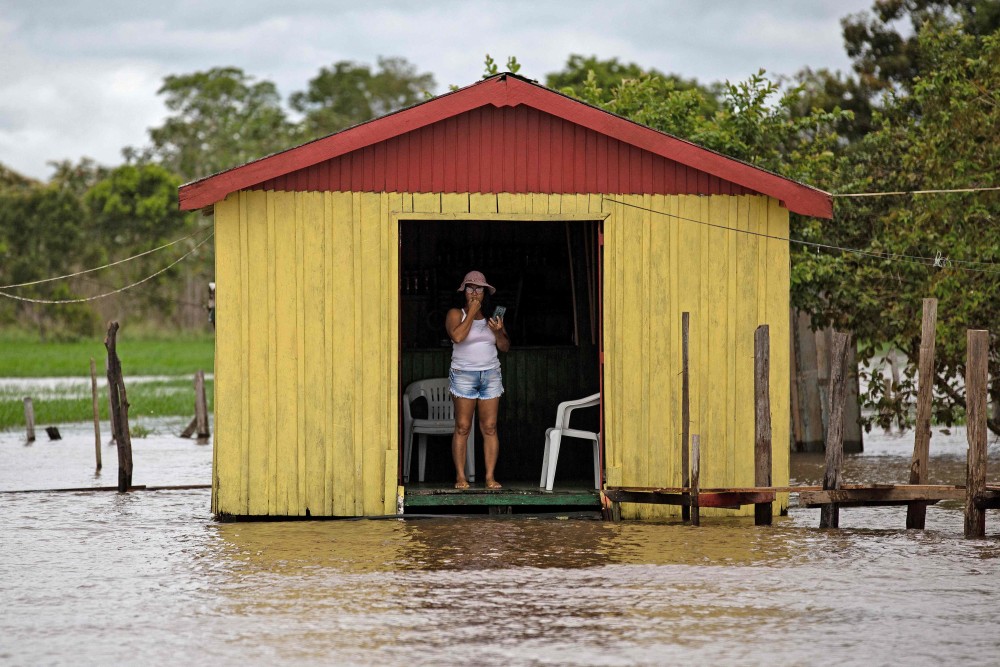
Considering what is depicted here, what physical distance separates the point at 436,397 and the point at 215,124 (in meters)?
44.8

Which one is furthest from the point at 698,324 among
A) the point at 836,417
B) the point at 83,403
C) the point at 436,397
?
the point at 83,403

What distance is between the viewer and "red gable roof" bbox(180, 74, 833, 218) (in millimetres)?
13156

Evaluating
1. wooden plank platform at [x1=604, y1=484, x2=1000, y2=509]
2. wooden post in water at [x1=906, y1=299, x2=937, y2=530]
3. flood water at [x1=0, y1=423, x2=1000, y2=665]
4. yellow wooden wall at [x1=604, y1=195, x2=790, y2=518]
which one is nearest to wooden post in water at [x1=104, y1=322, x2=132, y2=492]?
flood water at [x1=0, y1=423, x2=1000, y2=665]

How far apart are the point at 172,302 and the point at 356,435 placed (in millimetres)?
42908

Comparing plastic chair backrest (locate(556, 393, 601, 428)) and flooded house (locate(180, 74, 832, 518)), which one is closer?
flooded house (locate(180, 74, 832, 518))

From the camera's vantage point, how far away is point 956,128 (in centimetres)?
1825

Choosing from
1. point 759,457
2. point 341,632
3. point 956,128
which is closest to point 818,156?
point 956,128

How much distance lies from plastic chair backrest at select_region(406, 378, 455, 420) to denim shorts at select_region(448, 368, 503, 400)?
177 centimetres

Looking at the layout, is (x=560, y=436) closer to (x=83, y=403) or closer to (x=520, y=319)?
(x=520, y=319)

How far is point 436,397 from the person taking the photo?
624 inches

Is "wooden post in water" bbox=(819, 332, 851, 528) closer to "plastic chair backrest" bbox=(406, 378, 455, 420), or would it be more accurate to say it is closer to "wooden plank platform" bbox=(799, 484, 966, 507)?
"wooden plank platform" bbox=(799, 484, 966, 507)

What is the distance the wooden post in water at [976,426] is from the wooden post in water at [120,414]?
28.6ft

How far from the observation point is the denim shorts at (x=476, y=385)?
45.9ft

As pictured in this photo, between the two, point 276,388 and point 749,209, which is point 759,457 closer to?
point 749,209
